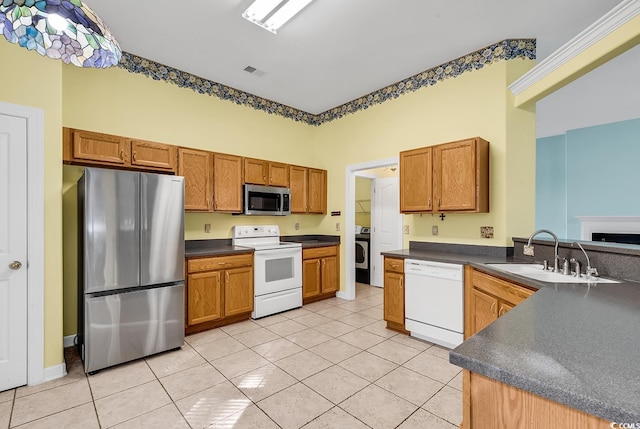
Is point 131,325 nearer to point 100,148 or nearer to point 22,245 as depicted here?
point 22,245

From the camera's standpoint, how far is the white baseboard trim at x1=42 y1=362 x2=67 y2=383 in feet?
7.86

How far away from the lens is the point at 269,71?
3.75m

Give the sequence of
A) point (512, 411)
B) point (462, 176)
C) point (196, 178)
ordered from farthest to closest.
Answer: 1. point (196, 178)
2. point (462, 176)
3. point (512, 411)

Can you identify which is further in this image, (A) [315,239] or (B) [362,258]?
(B) [362,258]

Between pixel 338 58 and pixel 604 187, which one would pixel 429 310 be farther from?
pixel 604 187

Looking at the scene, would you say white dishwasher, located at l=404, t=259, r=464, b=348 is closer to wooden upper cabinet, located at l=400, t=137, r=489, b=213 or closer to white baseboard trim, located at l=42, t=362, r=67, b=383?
wooden upper cabinet, located at l=400, t=137, r=489, b=213

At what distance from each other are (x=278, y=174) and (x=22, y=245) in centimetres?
283

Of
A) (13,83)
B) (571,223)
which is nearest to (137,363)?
(13,83)

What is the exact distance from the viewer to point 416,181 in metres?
3.55

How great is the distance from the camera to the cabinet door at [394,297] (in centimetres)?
336

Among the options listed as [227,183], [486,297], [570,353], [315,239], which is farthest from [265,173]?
[570,353]

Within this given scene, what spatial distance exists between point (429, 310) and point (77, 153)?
3747 millimetres

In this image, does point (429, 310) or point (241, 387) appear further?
point (429, 310)

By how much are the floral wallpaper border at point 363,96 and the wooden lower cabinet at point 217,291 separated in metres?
2.25
